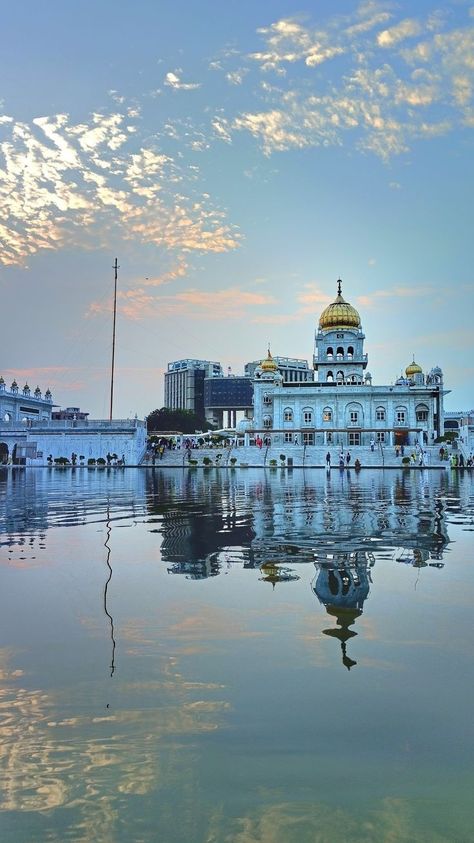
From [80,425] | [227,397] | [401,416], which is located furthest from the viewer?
[227,397]

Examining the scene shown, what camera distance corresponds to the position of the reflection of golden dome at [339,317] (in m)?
88.2

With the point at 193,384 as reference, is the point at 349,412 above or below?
below

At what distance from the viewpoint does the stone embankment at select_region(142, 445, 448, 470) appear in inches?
2375

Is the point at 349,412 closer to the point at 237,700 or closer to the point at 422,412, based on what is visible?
the point at 422,412

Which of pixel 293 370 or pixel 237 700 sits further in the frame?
pixel 293 370

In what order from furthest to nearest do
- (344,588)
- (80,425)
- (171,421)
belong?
(171,421) → (80,425) → (344,588)

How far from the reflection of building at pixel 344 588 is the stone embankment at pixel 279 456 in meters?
49.5

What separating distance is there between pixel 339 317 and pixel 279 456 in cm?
3298

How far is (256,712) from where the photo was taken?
3.95 meters

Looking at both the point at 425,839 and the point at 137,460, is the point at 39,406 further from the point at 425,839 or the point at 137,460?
the point at 425,839

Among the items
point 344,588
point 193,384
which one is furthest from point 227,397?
point 344,588

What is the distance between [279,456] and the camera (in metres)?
63.6

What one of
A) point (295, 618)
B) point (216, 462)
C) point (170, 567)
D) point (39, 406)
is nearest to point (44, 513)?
point (170, 567)

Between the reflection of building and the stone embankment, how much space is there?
49505mm
